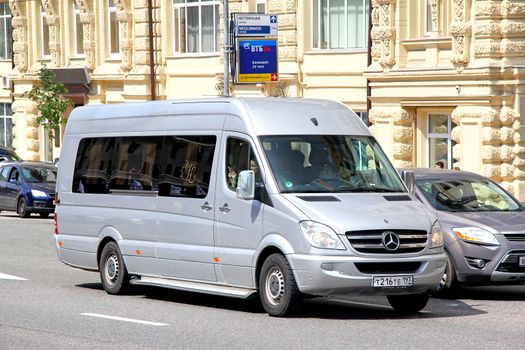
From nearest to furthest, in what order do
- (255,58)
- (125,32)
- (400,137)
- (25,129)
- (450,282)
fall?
(450,282) < (400,137) < (255,58) < (125,32) < (25,129)

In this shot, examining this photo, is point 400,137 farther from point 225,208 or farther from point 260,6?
point 225,208

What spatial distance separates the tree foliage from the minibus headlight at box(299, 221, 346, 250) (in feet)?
109

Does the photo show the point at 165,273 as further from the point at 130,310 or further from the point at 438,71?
the point at 438,71

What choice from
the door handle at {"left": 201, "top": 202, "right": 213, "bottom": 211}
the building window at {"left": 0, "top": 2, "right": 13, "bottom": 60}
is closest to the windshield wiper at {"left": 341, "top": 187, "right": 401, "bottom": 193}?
the door handle at {"left": 201, "top": 202, "right": 213, "bottom": 211}

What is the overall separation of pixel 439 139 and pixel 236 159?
18.4m

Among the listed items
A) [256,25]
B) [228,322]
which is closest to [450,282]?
[228,322]

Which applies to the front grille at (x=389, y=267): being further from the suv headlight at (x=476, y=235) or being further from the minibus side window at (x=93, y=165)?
the minibus side window at (x=93, y=165)

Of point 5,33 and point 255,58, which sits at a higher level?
point 5,33

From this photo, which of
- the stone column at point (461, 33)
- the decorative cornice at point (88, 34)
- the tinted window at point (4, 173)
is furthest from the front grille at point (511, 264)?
the decorative cornice at point (88, 34)

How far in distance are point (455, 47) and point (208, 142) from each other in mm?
16652

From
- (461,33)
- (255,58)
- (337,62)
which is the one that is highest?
(461,33)

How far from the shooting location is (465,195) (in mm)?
17516

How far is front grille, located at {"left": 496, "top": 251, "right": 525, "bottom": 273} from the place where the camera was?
52.7 ft

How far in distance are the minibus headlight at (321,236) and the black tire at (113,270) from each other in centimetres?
403
